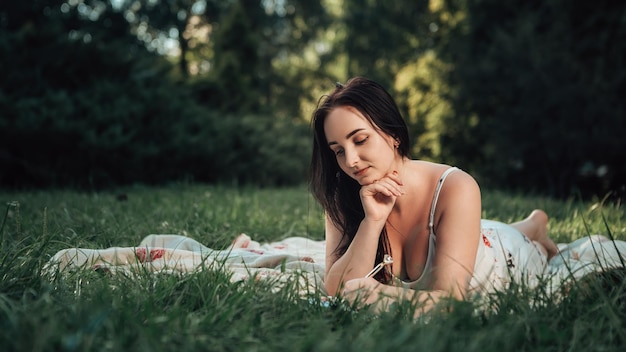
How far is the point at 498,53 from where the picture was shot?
12867mm

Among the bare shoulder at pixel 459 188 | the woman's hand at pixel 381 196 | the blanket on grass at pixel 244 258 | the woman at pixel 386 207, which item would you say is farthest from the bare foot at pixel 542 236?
the woman's hand at pixel 381 196

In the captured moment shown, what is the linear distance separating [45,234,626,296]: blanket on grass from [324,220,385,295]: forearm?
137mm

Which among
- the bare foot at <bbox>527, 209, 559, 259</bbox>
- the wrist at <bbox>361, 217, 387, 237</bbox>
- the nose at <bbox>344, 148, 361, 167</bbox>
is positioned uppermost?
the nose at <bbox>344, 148, 361, 167</bbox>

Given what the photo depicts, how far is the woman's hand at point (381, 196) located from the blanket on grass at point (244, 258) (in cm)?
45

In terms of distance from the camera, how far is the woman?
250 cm

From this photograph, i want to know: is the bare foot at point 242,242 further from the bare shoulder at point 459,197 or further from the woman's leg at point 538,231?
the woman's leg at point 538,231

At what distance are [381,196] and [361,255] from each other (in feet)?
1.02

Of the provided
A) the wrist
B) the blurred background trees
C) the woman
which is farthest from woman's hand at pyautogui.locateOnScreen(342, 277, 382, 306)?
the blurred background trees

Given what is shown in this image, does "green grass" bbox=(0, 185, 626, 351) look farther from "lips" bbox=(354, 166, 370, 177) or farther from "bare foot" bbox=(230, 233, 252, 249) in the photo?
"bare foot" bbox=(230, 233, 252, 249)

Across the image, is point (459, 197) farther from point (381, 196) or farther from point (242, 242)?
point (242, 242)

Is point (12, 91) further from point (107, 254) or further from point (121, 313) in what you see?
point (121, 313)

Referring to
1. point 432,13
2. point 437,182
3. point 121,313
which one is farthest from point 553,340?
point 432,13

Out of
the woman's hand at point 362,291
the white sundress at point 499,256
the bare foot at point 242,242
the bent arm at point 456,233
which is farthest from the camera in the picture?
the bare foot at point 242,242

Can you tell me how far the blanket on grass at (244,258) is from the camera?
2.69 metres
